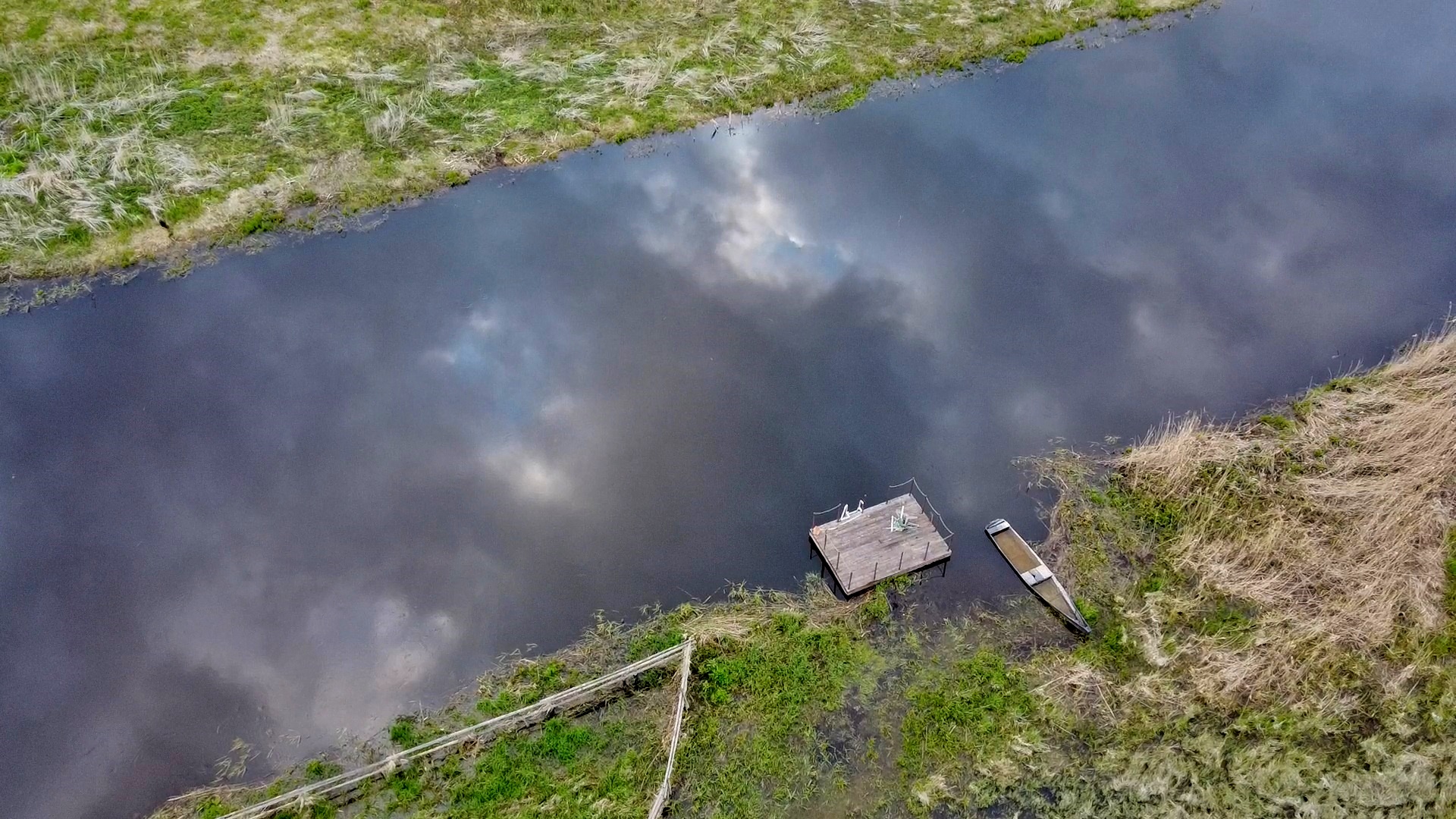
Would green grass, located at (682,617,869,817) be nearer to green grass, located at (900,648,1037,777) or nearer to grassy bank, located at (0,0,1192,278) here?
green grass, located at (900,648,1037,777)

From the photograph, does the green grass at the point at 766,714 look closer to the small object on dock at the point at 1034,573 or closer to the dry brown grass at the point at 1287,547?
the small object on dock at the point at 1034,573

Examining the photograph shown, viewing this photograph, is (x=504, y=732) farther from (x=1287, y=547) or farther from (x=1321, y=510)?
(x=1321, y=510)

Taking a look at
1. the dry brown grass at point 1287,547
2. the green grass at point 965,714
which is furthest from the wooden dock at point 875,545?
the dry brown grass at point 1287,547

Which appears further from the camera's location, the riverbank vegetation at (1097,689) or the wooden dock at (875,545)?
the wooden dock at (875,545)

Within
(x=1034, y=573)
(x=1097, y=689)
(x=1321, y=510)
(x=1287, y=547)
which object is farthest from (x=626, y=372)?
(x=1321, y=510)

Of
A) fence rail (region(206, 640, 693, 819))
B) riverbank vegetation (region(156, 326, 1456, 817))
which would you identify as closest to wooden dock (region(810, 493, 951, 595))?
riverbank vegetation (region(156, 326, 1456, 817))

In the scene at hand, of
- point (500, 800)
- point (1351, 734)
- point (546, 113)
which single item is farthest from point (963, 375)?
point (546, 113)
